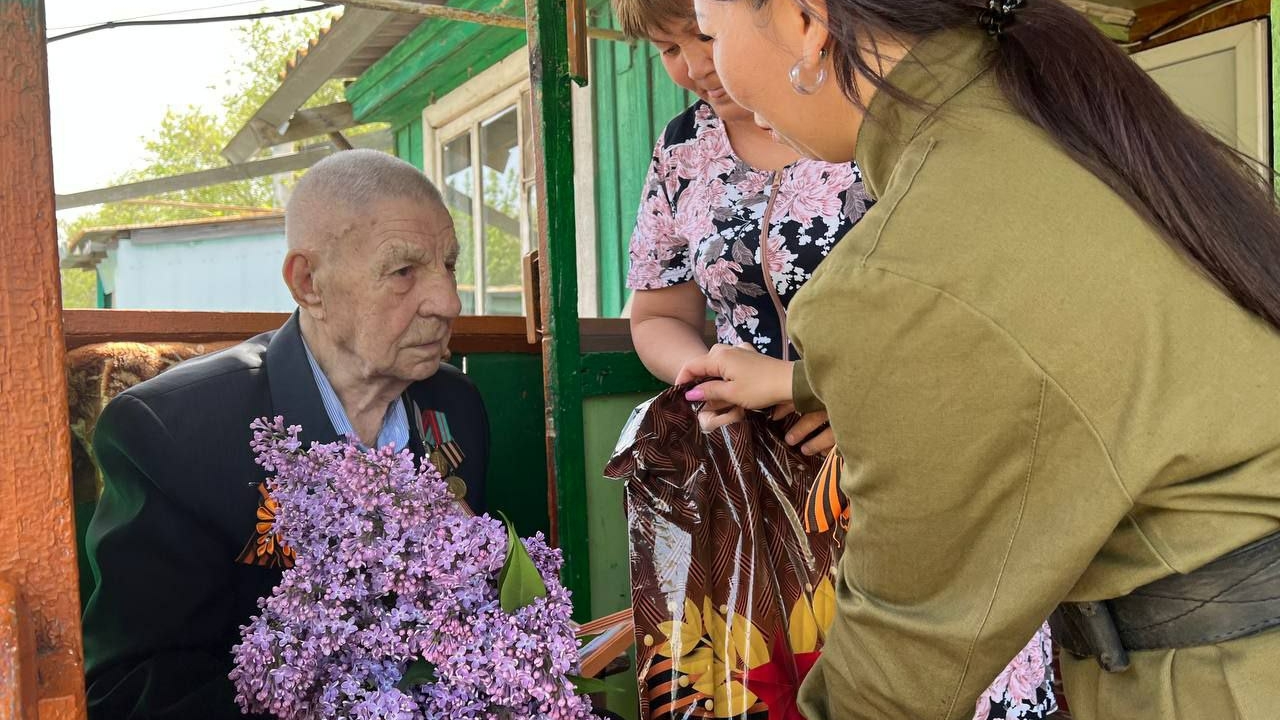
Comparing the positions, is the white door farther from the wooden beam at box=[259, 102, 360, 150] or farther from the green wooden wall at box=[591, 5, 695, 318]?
the wooden beam at box=[259, 102, 360, 150]

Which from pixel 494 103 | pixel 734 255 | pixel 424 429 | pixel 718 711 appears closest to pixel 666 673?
pixel 718 711

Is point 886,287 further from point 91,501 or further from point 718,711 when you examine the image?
point 91,501

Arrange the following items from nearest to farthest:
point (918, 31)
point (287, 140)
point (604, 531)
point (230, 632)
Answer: point (918, 31)
point (230, 632)
point (604, 531)
point (287, 140)

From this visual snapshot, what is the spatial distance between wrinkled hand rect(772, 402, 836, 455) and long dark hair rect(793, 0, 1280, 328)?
2.35ft

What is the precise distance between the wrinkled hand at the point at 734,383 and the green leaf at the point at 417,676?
2.24 ft

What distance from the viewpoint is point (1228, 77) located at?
4336 mm

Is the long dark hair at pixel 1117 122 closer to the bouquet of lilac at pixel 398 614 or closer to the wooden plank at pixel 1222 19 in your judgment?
the bouquet of lilac at pixel 398 614

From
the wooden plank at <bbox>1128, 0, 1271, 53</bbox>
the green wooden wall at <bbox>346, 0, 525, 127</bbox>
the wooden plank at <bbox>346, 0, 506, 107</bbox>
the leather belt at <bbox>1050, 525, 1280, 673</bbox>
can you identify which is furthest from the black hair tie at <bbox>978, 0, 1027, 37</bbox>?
the wooden plank at <bbox>346, 0, 506, 107</bbox>

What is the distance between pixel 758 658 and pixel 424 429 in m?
0.72

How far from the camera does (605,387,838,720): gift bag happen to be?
1597 millimetres

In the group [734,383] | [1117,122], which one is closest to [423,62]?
[734,383]

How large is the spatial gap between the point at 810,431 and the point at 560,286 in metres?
0.73

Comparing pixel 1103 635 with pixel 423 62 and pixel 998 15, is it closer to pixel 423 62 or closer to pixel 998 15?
pixel 998 15

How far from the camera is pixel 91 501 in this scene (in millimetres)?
1593
